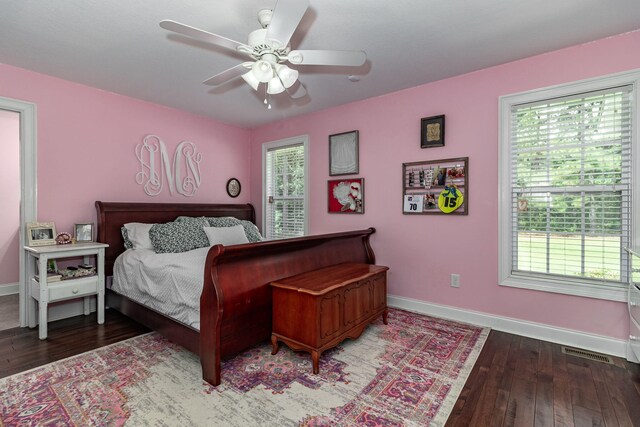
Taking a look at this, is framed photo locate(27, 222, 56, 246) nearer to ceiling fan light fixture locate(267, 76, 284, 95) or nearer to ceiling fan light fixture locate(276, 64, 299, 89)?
ceiling fan light fixture locate(267, 76, 284, 95)

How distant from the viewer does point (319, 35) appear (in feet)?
7.61

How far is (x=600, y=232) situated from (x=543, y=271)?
0.52 metres

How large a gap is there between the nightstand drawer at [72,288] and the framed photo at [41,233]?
46 centimetres

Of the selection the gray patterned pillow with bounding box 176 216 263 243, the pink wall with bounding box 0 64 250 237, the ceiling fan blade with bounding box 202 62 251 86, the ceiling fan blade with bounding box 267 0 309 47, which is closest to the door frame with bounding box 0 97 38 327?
the pink wall with bounding box 0 64 250 237

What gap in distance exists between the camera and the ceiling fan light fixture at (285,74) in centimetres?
208

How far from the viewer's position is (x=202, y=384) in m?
2.00

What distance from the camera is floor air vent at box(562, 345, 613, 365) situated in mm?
2314

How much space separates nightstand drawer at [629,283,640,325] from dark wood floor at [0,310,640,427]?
39 cm

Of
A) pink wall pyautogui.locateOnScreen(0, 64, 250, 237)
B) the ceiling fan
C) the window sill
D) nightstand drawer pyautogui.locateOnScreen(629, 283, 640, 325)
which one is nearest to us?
the ceiling fan

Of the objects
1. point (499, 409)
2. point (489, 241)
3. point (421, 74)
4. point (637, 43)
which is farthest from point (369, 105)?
point (499, 409)

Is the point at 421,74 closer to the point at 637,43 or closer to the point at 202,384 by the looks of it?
the point at 637,43

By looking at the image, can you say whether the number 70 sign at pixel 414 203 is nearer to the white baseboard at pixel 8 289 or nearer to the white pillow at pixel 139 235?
the white pillow at pixel 139 235

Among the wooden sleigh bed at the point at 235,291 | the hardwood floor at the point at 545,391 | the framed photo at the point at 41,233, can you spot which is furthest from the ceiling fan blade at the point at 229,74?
the hardwood floor at the point at 545,391

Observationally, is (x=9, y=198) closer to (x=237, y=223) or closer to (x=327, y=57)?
(x=237, y=223)
